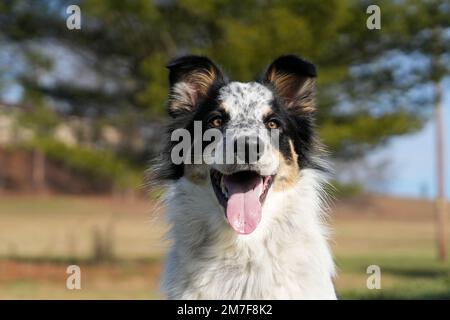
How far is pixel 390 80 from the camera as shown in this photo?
24.7m

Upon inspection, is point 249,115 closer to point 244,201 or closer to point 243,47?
point 244,201

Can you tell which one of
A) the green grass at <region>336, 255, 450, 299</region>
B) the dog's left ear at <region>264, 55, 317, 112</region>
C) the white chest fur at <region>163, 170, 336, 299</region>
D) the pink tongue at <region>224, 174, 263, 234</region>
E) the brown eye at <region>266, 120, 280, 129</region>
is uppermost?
the dog's left ear at <region>264, 55, 317, 112</region>

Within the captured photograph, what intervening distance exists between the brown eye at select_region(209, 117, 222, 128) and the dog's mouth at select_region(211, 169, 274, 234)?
0.42 meters

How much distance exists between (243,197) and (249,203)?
67mm

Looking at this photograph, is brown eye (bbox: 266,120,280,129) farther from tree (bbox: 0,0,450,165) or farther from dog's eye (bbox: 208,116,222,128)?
tree (bbox: 0,0,450,165)

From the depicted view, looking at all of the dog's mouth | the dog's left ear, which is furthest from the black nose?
the dog's left ear

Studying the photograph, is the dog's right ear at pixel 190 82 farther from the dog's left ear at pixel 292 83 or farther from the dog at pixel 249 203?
the dog's left ear at pixel 292 83

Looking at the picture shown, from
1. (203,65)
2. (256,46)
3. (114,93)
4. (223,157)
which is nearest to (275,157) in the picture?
(223,157)

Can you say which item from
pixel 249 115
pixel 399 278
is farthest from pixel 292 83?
pixel 399 278

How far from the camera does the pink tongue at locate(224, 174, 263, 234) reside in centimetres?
582

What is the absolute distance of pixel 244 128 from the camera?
5.96m
